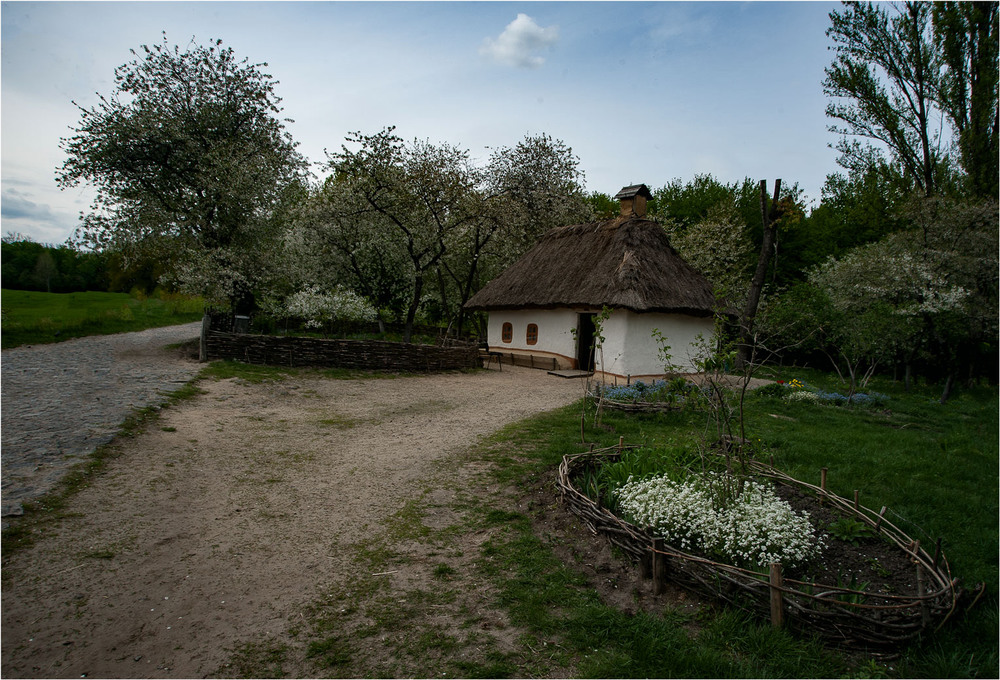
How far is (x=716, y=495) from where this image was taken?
4266 mm

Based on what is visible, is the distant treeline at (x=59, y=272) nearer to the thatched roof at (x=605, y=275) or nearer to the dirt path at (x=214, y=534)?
the thatched roof at (x=605, y=275)

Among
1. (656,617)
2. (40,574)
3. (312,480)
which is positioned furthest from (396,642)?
(312,480)

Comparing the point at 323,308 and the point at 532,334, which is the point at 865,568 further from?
the point at 323,308

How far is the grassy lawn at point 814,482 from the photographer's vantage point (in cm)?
288

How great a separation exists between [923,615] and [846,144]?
2235 centimetres

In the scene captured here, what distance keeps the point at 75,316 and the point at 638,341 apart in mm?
22740

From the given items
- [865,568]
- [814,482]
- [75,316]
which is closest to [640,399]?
[814,482]

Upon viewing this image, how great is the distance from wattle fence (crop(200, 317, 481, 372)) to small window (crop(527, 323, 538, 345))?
4.00m

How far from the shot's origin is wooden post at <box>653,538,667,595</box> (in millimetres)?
→ 3566

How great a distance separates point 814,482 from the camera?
5.62 m

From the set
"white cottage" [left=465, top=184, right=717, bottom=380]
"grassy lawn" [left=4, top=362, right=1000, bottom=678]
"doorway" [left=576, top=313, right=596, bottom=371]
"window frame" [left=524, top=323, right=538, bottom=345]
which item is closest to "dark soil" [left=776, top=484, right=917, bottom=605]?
"grassy lawn" [left=4, top=362, right=1000, bottom=678]

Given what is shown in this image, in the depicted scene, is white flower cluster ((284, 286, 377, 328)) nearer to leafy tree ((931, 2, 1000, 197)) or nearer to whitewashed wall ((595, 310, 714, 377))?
whitewashed wall ((595, 310, 714, 377))

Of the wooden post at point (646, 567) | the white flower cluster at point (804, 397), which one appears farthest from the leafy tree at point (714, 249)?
the wooden post at point (646, 567)

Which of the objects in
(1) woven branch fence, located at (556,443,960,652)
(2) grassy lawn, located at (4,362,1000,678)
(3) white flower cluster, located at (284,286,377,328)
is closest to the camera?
(2) grassy lawn, located at (4,362,1000,678)
